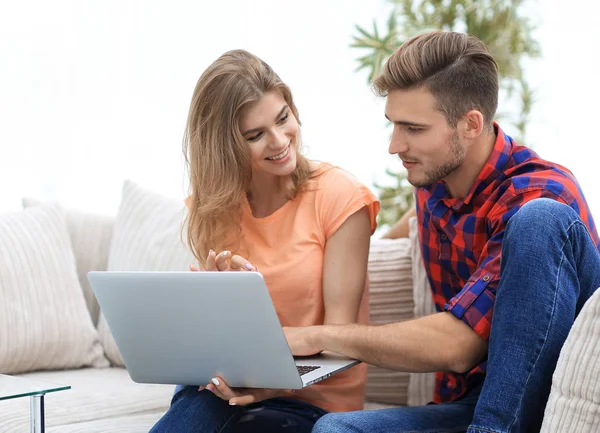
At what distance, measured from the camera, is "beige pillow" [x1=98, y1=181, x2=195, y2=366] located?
2258 mm

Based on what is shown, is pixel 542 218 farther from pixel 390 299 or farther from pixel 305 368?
pixel 390 299

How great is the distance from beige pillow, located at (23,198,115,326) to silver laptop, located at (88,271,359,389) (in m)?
1.01

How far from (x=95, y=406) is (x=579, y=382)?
1133 millimetres

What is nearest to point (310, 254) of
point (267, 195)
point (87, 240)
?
point (267, 195)

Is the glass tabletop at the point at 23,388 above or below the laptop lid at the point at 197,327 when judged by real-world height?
below

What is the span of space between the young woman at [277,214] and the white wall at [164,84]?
1.62 metres

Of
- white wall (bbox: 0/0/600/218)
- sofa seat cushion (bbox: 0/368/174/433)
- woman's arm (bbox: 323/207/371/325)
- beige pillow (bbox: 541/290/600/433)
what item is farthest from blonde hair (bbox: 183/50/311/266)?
white wall (bbox: 0/0/600/218)

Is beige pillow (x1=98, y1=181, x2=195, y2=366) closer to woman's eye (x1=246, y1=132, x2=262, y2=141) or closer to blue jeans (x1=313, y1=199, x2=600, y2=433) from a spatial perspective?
woman's eye (x1=246, y1=132, x2=262, y2=141)

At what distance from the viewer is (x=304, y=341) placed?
151 centimetres

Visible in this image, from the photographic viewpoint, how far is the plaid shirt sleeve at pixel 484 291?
143cm

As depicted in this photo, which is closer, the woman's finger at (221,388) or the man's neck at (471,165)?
the woman's finger at (221,388)

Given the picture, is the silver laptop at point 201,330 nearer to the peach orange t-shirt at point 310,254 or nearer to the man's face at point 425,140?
the peach orange t-shirt at point 310,254

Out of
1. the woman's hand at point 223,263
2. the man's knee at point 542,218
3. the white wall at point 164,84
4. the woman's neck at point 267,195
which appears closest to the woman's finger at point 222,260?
the woman's hand at point 223,263

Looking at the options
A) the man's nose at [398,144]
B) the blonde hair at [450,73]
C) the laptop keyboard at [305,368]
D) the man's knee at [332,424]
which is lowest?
the man's knee at [332,424]
